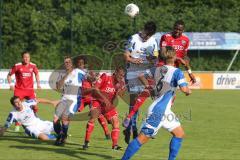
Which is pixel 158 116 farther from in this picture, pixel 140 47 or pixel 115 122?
pixel 140 47

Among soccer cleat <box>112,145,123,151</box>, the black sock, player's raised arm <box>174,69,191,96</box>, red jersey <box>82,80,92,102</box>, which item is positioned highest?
player's raised arm <box>174,69,191,96</box>

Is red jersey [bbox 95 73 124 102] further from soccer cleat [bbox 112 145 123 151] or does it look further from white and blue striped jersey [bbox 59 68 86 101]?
soccer cleat [bbox 112 145 123 151]

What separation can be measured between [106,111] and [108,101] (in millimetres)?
286

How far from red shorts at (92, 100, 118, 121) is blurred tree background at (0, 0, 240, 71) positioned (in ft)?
78.3

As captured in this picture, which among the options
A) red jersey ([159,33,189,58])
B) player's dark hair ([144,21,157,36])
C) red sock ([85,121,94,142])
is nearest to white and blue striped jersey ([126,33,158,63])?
player's dark hair ([144,21,157,36])

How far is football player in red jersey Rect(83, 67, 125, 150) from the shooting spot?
1250cm

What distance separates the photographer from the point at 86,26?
128ft

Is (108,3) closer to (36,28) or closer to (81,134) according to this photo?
(36,28)

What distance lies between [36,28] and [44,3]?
1687 mm

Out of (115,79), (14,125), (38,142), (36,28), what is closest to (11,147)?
(38,142)

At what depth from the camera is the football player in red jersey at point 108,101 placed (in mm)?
Result: 12497

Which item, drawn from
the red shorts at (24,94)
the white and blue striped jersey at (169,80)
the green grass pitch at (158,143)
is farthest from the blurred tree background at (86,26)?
the white and blue striped jersey at (169,80)

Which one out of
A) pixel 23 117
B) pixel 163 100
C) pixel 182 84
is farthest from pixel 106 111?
pixel 182 84

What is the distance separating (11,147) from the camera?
12617mm
